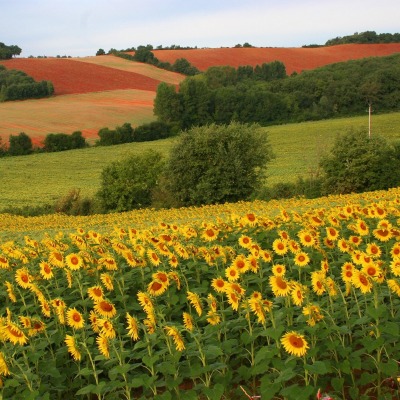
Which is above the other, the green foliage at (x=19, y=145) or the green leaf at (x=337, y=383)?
the green leaf at (x=337, y=383)

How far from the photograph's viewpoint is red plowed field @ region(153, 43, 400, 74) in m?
102

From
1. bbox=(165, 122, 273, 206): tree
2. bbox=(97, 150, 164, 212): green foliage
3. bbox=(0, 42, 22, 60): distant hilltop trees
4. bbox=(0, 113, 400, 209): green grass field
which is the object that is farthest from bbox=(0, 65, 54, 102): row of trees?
bbox=(165, 122, 273, 206): tree

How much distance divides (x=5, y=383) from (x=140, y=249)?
2183 mm

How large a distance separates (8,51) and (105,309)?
10422 cm

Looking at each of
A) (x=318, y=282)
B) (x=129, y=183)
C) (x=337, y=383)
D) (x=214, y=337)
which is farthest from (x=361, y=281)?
(x=129, y=183)

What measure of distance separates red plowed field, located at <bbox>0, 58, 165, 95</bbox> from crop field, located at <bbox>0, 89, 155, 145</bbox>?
2.44 meters

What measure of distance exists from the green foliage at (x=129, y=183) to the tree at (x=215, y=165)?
85.3 inches

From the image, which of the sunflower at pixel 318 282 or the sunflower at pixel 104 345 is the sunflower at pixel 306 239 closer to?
the sunflower at pixel 318 282

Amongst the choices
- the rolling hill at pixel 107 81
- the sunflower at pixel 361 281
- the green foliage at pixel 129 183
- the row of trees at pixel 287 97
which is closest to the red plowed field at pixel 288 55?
the rolling hill at pixel 107 81

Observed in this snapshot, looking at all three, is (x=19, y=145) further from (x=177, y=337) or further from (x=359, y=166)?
(x=177, y=337)

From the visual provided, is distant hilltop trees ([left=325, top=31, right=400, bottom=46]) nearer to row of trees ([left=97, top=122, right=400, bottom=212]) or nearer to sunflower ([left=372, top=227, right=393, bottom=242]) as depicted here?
row of trees ([left=97, top=122, right=400, bottom=212])

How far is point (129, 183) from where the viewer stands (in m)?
40.1

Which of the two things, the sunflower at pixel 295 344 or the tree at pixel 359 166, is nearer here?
the sunflower at pixel 295 344

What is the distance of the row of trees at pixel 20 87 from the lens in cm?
8712
